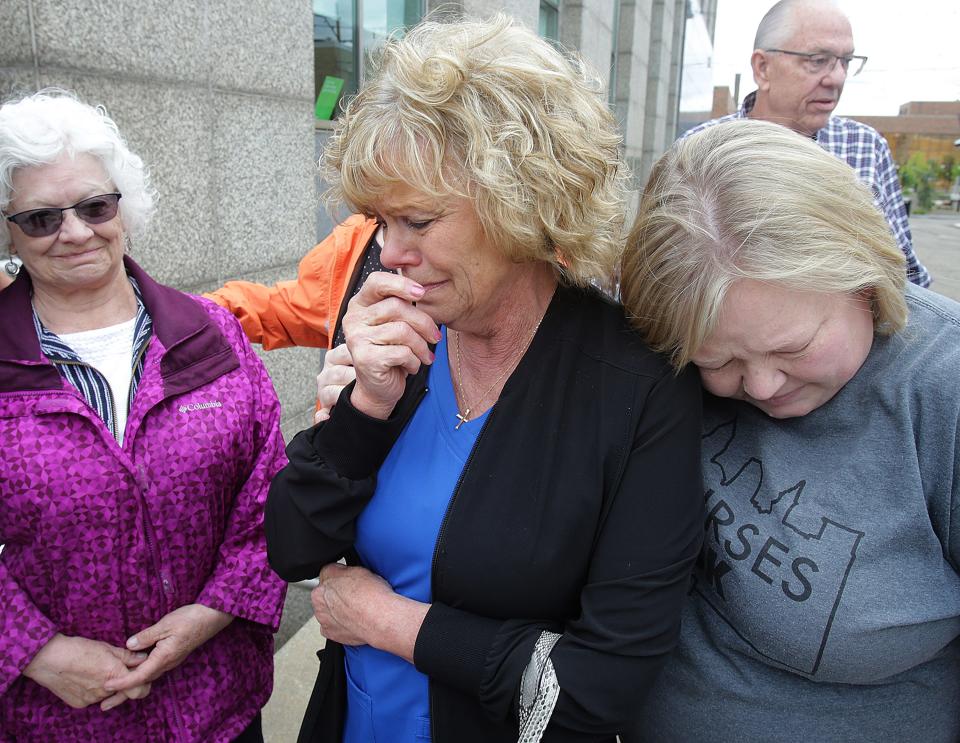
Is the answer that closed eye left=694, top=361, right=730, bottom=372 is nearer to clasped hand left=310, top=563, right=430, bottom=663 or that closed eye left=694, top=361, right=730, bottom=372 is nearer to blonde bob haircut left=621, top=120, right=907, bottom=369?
blonde bob haircut left=621, top=120, right=907, bottom=369

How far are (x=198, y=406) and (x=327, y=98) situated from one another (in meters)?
3.16

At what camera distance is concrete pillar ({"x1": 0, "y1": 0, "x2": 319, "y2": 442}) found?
2473mm

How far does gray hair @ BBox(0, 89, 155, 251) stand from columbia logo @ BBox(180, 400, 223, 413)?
0.58m

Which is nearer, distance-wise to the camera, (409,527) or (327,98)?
(409,527)

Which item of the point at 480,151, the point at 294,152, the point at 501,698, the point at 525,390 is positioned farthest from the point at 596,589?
the point at 294,152

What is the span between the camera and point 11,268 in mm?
1988

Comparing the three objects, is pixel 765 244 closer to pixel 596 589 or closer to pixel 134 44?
pixel 596 589

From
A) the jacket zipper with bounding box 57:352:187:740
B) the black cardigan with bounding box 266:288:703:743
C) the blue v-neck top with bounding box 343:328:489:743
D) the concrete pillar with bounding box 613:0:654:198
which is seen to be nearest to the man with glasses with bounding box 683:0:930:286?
the black cardigan with bounding box 266:288:703:743

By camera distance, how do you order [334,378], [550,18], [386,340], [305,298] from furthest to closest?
[550,18] < [305,298] < [334,378] < [386,340]

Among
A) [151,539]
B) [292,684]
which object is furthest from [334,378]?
[292,684]

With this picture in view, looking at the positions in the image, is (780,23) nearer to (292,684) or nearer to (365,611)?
(365,611)

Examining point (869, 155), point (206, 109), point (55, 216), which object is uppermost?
point (206, 109)

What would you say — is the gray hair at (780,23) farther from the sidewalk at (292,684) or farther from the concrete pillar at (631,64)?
the concrete pillar at (631,64)

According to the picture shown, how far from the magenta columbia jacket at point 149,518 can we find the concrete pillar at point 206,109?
0.91m
